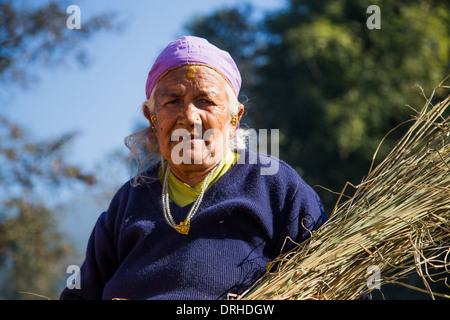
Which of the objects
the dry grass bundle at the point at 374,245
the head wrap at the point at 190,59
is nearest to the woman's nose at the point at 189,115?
the head wrap at the point at 190,59

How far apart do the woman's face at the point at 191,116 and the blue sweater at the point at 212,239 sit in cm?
15

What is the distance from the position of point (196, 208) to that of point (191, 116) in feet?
1.13

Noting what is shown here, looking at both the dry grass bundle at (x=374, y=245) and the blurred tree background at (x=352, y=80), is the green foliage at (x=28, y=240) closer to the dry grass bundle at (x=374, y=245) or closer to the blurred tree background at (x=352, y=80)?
the blurred tree background at (x=352, y=80)

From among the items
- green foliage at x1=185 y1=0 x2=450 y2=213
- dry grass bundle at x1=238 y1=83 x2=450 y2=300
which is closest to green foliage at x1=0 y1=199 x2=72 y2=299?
green foliage at x1=185 y1=0 x2=450 y2=213

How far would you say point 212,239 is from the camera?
1843mm

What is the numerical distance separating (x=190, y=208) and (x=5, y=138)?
8.96 m

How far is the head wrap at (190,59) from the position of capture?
6.31 ft

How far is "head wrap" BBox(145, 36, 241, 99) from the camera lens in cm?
192

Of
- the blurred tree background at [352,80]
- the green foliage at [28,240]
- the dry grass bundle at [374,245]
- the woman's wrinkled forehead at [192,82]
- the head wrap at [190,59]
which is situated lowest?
the dry grass bundle at [374,245]

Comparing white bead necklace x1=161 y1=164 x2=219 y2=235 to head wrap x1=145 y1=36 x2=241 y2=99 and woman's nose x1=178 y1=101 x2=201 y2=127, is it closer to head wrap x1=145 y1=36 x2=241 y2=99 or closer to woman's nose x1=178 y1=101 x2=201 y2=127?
woman's nose x1=178 y1=101 x2=201 y2=127

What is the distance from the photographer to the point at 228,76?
2.00 m

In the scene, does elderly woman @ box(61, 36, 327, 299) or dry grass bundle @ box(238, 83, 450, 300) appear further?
elderly woman @ box(61, 36, 327, 299)

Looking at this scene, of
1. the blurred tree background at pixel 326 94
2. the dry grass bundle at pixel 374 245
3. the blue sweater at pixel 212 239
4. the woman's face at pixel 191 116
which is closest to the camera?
the dry grass bundle at pixel 374 245
